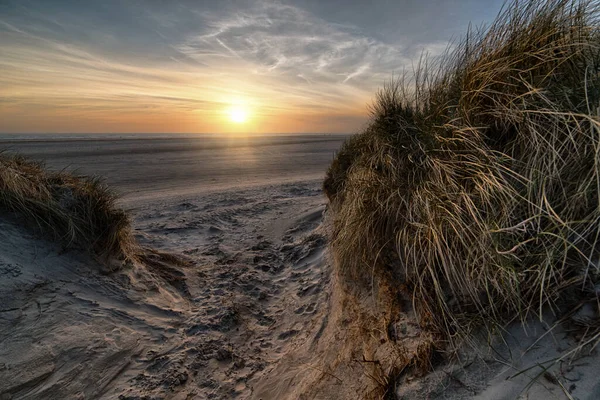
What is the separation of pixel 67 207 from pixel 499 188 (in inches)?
170

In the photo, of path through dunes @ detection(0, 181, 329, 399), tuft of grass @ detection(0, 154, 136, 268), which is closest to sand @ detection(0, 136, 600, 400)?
path through dunes @ detection(0, 181, 329, 399)

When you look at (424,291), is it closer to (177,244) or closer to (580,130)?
(580,130)

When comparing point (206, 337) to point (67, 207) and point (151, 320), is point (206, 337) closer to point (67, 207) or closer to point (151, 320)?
point (151, 320)

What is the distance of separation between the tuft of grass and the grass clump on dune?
2877 mm

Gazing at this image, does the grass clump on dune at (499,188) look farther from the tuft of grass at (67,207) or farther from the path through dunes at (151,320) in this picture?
the tuft of grass at (67,207)

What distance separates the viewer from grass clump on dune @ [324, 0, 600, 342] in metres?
1.59

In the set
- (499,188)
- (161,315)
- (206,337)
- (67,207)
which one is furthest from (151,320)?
(499,188)

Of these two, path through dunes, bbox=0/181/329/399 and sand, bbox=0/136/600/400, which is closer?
sand, bbox=0/136/600/400

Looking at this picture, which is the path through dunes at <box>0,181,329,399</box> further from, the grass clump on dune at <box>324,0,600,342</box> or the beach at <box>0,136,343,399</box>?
the grass clump on dune at <box>324,0,600,342</box>

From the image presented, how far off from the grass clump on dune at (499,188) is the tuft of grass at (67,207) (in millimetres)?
→ 2877

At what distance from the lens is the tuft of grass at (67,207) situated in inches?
129

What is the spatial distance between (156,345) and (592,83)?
4006mm

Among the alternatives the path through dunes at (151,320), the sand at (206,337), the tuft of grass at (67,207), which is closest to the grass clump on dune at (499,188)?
the sand at (206,337)

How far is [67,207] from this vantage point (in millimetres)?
3562
